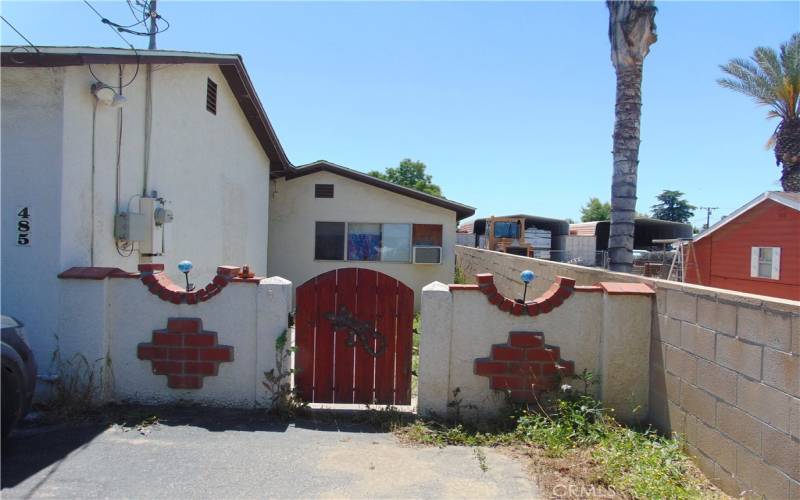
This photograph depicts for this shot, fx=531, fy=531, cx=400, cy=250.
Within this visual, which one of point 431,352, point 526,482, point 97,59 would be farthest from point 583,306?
point 97,59

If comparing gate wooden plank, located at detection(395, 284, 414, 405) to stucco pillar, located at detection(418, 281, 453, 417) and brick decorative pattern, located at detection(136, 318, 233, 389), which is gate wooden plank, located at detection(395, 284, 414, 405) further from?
brick decorative pattern, located at detection(136, 318, 233, 389)

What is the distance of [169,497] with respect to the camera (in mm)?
3340

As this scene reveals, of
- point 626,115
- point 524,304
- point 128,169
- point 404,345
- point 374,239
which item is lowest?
point 404,345

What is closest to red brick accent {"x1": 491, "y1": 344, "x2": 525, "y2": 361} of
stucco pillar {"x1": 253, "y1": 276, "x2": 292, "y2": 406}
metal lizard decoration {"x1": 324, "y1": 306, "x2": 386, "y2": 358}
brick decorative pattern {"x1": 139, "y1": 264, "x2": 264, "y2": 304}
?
metal lizard decoration {"x1": 324, "y1": 306, "x2": 386, "y2": 358}

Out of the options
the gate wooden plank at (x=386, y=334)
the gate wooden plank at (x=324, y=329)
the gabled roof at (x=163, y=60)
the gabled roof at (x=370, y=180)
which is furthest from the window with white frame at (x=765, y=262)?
the gate wooden plank at (x=324, y=329)

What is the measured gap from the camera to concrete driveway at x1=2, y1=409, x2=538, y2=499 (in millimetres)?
3457

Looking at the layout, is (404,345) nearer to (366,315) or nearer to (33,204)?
(366,315)

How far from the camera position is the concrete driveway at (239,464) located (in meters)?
3.46

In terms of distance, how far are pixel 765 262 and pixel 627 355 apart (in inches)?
499

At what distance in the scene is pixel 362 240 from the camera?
12.9 meters

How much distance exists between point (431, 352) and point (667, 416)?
6.57 feet

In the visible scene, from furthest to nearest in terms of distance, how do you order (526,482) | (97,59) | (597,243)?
(597,243) → (97,59) → (526,482)

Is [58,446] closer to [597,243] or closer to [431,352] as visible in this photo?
[431,352]

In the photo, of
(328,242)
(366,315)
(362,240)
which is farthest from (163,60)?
(362,240)
